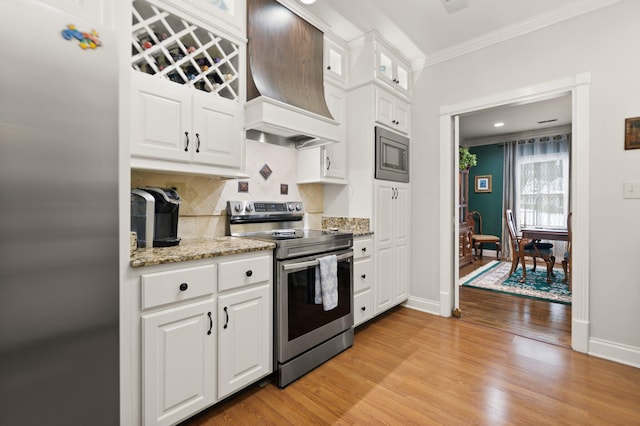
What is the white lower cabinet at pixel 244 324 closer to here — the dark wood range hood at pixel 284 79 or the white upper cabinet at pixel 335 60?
the dark wood range hood at pixel 284 79

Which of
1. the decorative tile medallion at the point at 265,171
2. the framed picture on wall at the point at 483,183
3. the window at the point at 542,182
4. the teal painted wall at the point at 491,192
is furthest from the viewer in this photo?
the framed picture on wall at the point at 483,183

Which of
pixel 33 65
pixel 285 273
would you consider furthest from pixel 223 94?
pixel 285 273

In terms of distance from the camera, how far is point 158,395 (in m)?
1.42

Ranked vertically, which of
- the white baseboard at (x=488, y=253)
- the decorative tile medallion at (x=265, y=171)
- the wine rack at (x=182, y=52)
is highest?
the wine rack at (x=182, y=52)

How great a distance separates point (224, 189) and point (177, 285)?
104 centimetres

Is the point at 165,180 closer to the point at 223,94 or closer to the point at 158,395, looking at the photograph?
the point at 223,94

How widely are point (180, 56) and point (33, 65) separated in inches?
36.0

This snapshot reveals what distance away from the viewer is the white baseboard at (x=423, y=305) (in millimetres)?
3268

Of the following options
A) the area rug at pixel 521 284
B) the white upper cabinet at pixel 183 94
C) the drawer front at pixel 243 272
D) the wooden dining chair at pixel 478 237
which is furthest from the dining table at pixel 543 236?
the white upper cabinet at pixel 183 94

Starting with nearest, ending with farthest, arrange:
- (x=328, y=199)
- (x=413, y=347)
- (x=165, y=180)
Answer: (x=165, y=180), (x=413, y=347), (x=328, y=199)

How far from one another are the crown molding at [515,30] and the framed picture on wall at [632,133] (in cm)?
92

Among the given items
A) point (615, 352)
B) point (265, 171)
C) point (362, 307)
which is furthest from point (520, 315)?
point (265, 171)

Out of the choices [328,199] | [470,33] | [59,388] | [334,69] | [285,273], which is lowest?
[59,388]

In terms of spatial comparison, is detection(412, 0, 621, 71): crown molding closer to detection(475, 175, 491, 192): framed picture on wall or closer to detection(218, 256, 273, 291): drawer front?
detection(218, 256, 273, 291): drawer front
